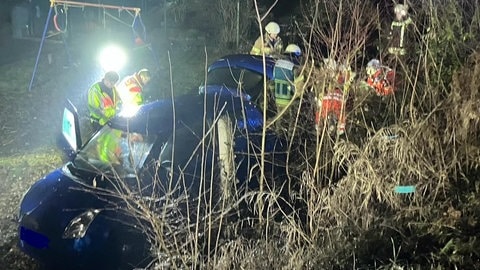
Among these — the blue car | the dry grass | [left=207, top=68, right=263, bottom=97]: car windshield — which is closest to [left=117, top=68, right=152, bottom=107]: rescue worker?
[left=207, top=68, right=263, bottom=97]: car windshield

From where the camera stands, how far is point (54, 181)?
553cm

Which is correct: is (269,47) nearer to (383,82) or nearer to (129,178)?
(383,82)

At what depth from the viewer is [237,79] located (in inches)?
319

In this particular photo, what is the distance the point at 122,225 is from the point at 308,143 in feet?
5.96

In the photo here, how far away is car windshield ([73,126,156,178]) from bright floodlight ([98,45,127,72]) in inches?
200

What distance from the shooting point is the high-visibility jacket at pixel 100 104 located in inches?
310

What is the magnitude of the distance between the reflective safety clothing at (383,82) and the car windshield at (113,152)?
221 cm

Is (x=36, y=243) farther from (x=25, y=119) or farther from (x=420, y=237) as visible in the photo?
(x=25, y=119)

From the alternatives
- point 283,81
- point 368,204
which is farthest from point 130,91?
point 368,204

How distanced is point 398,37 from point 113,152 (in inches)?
144

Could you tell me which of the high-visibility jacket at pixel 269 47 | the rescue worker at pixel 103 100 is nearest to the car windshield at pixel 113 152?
the rescue worker at pixel 103 100

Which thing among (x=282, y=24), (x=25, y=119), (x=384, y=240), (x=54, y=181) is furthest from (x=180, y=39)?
(x=384, y=240)

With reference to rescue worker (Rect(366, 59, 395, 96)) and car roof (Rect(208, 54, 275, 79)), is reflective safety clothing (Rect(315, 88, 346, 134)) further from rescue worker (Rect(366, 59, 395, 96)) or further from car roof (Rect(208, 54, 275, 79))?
car roof (Rect(208, 54, 275, 79))

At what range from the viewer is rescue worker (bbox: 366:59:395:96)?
5889mm
